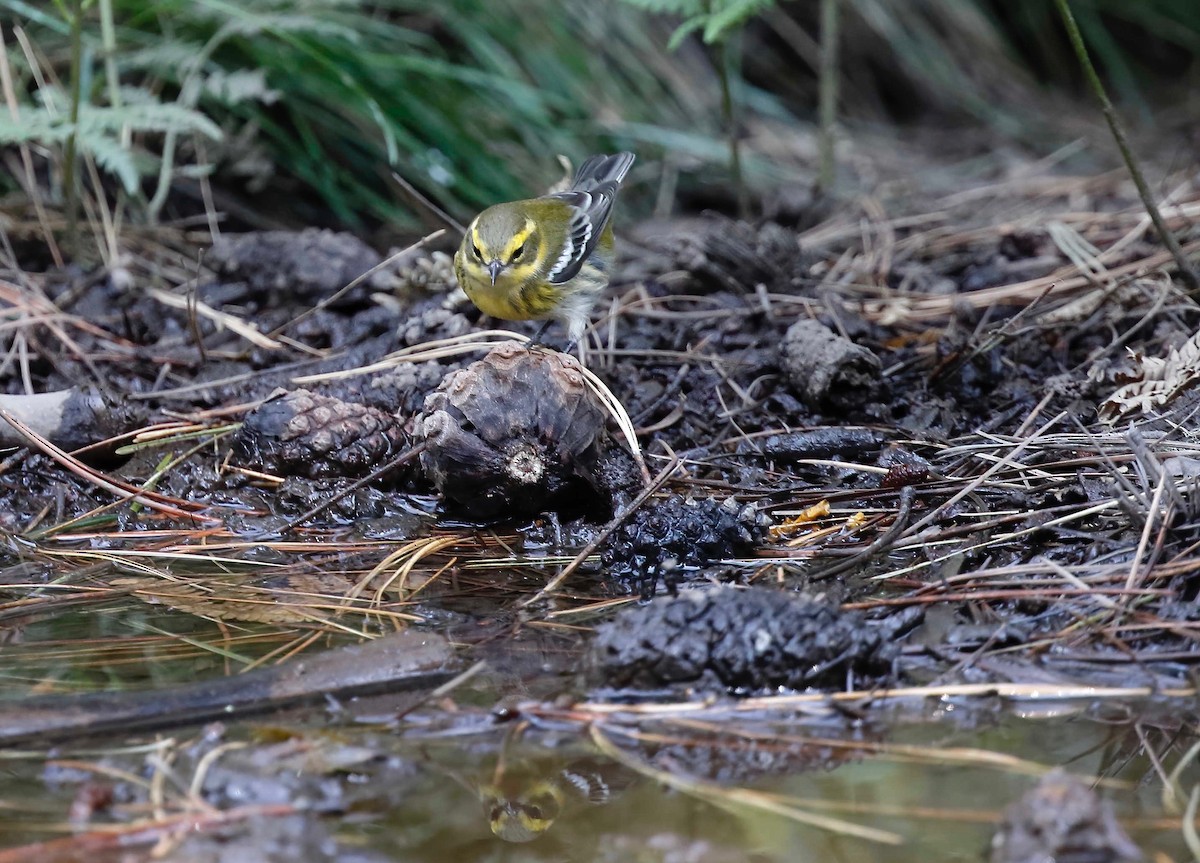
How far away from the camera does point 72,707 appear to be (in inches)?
88.5

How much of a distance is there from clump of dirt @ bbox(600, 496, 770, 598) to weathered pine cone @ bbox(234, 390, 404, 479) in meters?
1.03

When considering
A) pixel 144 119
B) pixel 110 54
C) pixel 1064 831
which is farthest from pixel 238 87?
pixel 1064 831

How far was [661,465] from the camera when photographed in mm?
3518

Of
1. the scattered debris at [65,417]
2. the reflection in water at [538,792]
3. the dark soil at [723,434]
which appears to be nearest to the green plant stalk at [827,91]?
the dark soil at [723,434]

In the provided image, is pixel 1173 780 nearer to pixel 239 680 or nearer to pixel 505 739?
pixel 505 739

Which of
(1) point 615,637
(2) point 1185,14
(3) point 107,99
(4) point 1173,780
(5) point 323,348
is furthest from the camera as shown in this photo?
(2) point 1185,14

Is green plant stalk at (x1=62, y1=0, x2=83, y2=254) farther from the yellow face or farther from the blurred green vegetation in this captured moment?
the yellow face

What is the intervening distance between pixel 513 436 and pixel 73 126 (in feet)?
7.49

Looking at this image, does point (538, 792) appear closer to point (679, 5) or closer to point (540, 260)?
point (540, 260)

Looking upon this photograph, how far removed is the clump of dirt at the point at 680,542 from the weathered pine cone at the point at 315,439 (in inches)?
40.5

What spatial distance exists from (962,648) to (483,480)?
55.8 inches

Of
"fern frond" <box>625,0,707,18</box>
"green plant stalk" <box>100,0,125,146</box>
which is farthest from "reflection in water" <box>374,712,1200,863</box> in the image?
"green plant stalk" <box>100,0,125,146</box>

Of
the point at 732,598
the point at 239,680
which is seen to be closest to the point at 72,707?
the point at 239,680

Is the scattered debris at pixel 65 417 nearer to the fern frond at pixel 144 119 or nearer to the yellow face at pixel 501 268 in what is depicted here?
the fern frond at pixel 144 119
